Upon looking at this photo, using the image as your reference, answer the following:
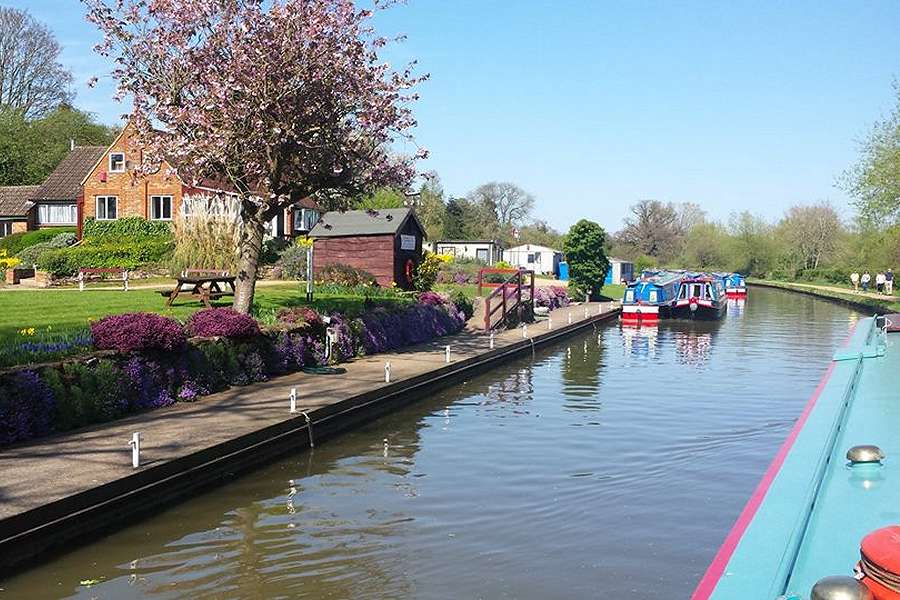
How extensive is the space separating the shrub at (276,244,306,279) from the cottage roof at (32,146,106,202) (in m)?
20.8

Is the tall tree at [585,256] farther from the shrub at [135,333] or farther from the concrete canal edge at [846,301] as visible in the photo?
the shrub at [135,333]

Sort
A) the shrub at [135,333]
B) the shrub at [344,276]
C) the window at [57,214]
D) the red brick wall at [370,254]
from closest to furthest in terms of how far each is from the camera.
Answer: the shrub at [135,333], the shrub at [344,276], the red brick wall at [370,254], the window at [57,214]

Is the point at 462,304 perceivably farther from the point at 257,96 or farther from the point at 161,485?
the point at 161,485

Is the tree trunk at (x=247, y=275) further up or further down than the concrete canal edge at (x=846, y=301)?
further up

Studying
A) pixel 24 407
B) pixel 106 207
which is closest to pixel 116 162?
pixel 106 207

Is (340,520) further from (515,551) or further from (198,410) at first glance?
(198,410)

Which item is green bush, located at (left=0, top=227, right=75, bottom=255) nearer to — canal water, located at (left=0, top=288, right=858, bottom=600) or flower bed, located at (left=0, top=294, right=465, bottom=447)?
flower bed, located at (left=0, top=294, right=465, bottom=447)

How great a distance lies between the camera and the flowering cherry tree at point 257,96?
56.9 ft

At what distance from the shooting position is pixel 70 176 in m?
56.0

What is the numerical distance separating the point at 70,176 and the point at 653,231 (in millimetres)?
96240

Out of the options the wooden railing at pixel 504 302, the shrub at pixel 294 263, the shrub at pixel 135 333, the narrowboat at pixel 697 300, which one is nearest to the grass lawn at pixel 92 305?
the shrub at pixel 135 333

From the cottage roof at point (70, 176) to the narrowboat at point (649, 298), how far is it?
33.4 m

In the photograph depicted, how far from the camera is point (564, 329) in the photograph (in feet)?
109

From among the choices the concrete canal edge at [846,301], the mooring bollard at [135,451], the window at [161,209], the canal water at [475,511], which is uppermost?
the window at [161,209]
